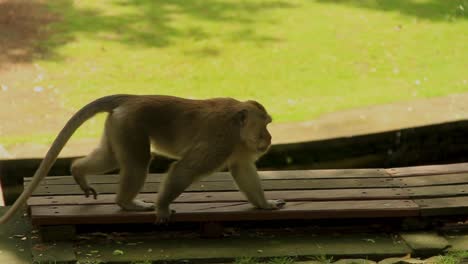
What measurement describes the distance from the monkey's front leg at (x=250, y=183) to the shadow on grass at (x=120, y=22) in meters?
5.12

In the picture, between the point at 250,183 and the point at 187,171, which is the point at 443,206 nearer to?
the point at 250,183

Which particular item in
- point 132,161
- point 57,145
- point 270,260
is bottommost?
point 270,260

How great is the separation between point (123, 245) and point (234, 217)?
2.52 ft

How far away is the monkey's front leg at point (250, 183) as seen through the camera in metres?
6.19

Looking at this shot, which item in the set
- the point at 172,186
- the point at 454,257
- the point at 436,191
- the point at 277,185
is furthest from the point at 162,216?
the point at 436,191

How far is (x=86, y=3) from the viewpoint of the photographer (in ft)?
41.8

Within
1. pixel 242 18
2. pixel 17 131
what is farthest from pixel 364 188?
pixel 242 18

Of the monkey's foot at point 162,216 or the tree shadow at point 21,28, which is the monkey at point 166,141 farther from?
the tree shadow at point 21,28

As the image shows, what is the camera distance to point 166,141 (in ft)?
19.8

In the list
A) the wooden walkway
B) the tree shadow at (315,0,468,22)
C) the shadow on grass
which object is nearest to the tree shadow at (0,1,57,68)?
the shadow on grass

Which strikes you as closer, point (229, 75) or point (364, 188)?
point (364, 188)

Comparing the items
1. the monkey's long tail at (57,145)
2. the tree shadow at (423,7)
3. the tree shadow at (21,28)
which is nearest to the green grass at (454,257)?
the monkey's long tail at (57,145)

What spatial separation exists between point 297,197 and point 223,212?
64 centimetres

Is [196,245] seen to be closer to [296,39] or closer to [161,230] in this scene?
[161,230]
